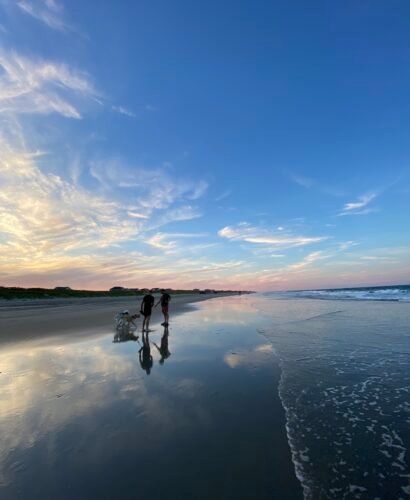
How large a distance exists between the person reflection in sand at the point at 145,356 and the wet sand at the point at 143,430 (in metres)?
0.15

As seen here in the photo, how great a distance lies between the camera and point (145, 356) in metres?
10.7

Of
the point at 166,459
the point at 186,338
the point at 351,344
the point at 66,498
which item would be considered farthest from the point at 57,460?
the point at 351,344

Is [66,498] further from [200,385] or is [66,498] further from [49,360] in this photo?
[49,360]

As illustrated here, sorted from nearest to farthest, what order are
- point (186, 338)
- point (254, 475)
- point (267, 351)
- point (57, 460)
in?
point (254, 475), point (57, 460), point (267, 351), point (186, 338)

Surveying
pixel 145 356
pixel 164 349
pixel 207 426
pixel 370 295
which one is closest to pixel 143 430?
pixel 207 426

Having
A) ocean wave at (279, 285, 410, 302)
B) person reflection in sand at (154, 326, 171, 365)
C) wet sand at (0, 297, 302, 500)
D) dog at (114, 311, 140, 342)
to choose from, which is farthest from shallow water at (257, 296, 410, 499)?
ocean wave at (279, 285, 410, 302)

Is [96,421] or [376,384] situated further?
[376,384]

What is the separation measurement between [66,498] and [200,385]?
436 cm

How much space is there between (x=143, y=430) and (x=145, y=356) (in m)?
5.68

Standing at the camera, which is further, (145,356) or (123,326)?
(123,326)

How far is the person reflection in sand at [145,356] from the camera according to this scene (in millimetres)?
9211

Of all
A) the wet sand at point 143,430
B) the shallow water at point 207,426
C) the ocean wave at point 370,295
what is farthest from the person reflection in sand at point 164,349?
the ocean wave at point 370,295

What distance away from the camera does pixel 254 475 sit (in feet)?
12.8

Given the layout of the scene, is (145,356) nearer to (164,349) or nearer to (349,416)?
(164,349)
